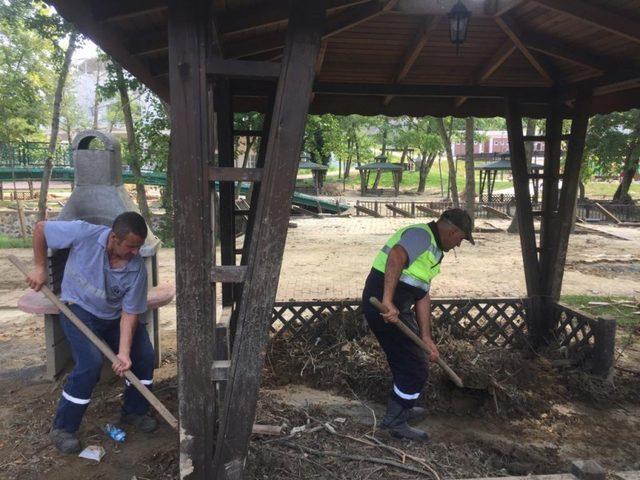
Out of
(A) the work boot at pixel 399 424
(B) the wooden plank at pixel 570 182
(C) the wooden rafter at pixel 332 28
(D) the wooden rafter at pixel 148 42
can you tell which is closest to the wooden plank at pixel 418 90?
(B) the wooden plank at pixel 570 182

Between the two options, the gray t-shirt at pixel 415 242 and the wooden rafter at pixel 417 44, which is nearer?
the gray t-shirt at pixel 415 242

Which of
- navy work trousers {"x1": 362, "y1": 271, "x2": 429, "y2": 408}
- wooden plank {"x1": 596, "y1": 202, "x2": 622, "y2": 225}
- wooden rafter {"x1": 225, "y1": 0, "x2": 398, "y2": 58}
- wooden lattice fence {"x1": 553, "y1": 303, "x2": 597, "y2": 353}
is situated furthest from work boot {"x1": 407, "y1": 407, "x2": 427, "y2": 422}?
wooden plank {"x1": 596, "y1": 202, "x2": 622, "y2": 225}

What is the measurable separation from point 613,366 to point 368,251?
10.1 meters

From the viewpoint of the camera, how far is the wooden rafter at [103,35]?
2672 millimetres

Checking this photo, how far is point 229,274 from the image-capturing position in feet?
8.98

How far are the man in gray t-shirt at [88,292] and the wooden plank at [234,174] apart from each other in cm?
110

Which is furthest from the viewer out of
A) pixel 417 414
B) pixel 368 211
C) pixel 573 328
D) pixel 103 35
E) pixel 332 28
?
pixel 368 211

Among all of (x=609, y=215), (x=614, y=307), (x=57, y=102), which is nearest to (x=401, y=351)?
(x=614, y=307)

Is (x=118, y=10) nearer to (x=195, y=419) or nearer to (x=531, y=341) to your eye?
(x=195, y=419)

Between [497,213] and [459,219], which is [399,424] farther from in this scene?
[497,213]

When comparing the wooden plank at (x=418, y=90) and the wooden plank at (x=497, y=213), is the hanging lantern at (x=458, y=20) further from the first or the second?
the wooden plank at (x=497, y=213)

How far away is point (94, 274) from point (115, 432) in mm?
1248

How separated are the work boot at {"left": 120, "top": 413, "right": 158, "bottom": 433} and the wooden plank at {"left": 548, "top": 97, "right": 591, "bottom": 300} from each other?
14.4 ft

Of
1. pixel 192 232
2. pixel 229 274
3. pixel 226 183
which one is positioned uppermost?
pixel 226 183
